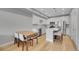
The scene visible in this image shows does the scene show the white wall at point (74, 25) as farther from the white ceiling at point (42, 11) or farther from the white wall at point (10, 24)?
the white wall at point (10, 24)

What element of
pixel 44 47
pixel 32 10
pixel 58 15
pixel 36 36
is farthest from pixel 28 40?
pixel 58 15

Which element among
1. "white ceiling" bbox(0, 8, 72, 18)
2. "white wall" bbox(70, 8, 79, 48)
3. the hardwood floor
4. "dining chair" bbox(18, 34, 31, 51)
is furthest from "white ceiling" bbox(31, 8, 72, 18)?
"dining chair" bbox(18, 34, 31, 51)

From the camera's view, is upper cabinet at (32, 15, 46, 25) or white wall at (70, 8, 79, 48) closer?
white wall at (70, 8, 79, 48)

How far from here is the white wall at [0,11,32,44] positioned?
2561mm

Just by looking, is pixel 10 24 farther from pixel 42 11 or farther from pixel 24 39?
pixel 42 11

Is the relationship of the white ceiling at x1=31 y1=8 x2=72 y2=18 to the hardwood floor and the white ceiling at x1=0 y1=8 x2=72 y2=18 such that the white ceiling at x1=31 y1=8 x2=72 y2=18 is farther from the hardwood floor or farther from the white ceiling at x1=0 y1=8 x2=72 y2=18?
the hardwood floor

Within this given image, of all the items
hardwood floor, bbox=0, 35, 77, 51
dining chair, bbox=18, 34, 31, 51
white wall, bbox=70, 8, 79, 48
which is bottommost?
hardwood floor, bbox=0, 35, 77, 51

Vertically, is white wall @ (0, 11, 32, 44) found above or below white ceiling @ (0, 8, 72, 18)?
below

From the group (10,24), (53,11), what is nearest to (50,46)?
(53,11)

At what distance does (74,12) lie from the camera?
2.50 metres

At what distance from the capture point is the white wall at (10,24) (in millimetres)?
2561
